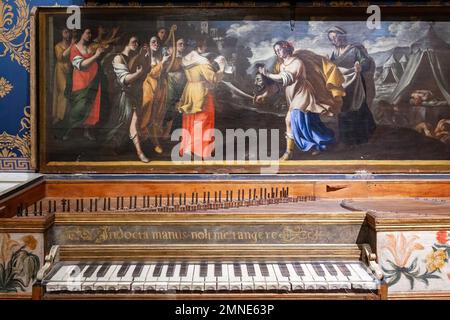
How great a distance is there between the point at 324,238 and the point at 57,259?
80.7 inches

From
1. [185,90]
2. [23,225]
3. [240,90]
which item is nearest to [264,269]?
[23,225]

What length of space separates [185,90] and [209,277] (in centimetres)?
209

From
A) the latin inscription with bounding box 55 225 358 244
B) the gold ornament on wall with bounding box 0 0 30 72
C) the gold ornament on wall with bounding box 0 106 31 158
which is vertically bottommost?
the latin inscription with bounding box 55 225 358 244

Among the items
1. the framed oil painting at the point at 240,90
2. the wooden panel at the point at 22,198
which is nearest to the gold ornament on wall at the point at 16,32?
the framed oil painting at the point at 240,90

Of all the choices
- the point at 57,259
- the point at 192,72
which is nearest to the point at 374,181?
the point at 192,72

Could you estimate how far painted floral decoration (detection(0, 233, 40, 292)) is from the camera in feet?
11.6

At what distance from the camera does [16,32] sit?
4.93 m

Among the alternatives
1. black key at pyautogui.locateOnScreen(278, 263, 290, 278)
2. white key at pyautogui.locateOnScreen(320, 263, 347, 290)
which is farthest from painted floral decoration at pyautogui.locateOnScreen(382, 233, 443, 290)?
black key at pyautogui.locateOnScreen(278, 263, 290, 278)

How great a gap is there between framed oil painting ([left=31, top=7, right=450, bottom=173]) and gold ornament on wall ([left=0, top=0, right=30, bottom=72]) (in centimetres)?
16

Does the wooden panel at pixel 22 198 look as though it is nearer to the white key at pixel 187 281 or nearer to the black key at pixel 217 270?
the white key at pixel 187 281

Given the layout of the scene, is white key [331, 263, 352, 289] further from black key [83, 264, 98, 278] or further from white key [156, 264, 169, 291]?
black key [83, 264, 98, 278]

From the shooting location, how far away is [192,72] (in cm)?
494

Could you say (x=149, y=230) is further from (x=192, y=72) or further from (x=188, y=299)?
(x=192, y=72)

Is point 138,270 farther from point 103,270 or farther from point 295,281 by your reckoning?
point 295,281
